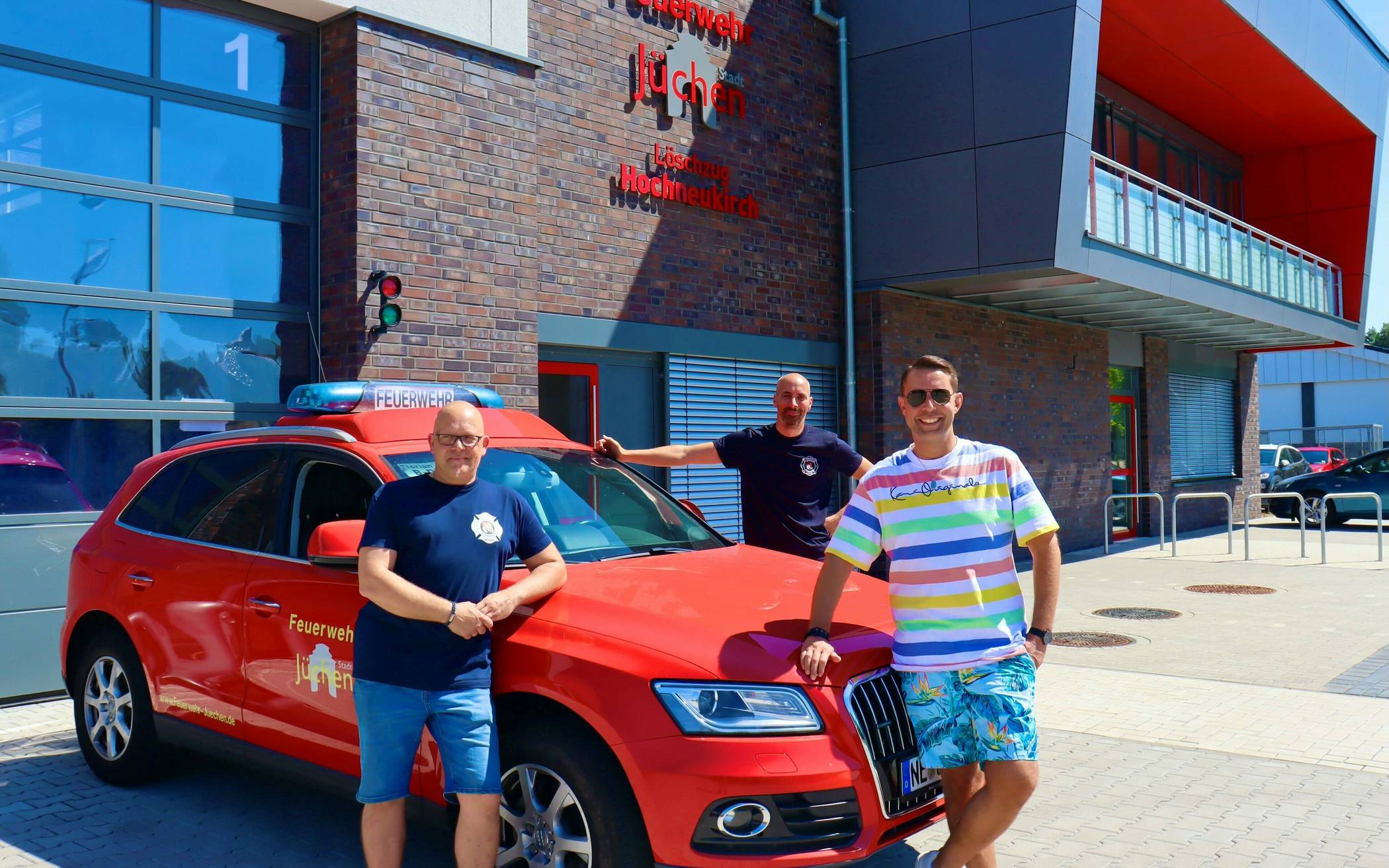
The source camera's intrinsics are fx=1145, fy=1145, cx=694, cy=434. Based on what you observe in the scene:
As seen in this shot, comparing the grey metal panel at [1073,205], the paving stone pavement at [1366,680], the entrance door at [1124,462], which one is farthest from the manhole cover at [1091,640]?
the entrance door at [1124,462]

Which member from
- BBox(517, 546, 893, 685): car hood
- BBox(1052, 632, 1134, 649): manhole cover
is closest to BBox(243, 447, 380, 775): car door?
BBox(517, 546, 893, 685): car hood

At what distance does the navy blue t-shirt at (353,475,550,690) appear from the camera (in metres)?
3.63

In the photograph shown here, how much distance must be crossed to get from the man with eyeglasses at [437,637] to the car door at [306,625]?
45 centimetres

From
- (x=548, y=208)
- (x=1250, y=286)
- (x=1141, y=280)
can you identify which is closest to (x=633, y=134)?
(x=548, y=208)

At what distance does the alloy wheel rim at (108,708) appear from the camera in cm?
529

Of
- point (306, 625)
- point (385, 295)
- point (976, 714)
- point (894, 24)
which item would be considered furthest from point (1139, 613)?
point (306, 625)

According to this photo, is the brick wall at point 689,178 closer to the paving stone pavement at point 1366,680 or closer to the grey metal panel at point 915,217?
the grey metal panel at point 915,217

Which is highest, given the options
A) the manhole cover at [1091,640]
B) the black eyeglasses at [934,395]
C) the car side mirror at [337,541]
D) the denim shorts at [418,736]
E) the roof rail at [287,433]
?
the black eyeglasses at [934,395]

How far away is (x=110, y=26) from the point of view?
780 centimetres

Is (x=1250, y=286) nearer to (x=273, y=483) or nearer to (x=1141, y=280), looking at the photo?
(x=1141, y=280)

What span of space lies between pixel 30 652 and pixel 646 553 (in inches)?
193

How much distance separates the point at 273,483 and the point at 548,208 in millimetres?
6042

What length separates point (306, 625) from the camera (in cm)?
427

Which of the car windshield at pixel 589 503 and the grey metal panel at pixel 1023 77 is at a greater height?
the grey metal panel at pixel 1023 77
